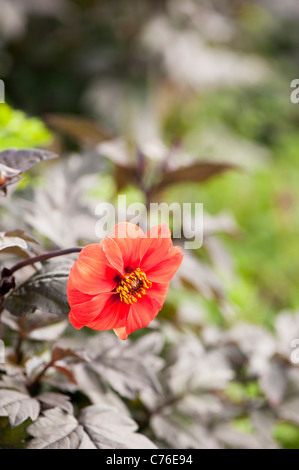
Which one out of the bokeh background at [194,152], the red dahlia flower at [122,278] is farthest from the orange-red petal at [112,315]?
the bokeh background at [194,152]

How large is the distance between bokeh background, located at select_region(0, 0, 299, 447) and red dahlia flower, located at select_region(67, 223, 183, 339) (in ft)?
0.67

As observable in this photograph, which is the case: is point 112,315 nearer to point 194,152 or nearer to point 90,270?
point 90,270

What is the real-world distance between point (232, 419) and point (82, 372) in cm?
28

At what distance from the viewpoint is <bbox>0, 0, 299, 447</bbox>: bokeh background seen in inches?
32.2

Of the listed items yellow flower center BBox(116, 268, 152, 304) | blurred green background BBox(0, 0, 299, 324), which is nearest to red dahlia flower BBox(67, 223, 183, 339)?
yellow flower center BBox(116, 268, 152, 304)

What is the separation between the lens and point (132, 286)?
532 mm

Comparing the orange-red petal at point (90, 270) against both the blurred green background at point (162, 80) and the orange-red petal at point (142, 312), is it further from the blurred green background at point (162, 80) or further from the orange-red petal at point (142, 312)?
the blurred green background at point (162, 80)

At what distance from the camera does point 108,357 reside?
69cm

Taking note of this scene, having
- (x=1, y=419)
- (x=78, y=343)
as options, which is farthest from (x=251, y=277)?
(x=1, y=419)

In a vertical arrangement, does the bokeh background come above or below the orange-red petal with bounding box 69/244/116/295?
above

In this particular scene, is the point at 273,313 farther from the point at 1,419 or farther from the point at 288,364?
the point at 1,419

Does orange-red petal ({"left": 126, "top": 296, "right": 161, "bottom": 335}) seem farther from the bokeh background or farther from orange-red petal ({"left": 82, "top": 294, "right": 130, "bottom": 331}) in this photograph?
the bokeh background

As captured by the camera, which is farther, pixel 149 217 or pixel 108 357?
pixel 149 217

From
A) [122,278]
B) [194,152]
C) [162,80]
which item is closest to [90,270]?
[122,278]
